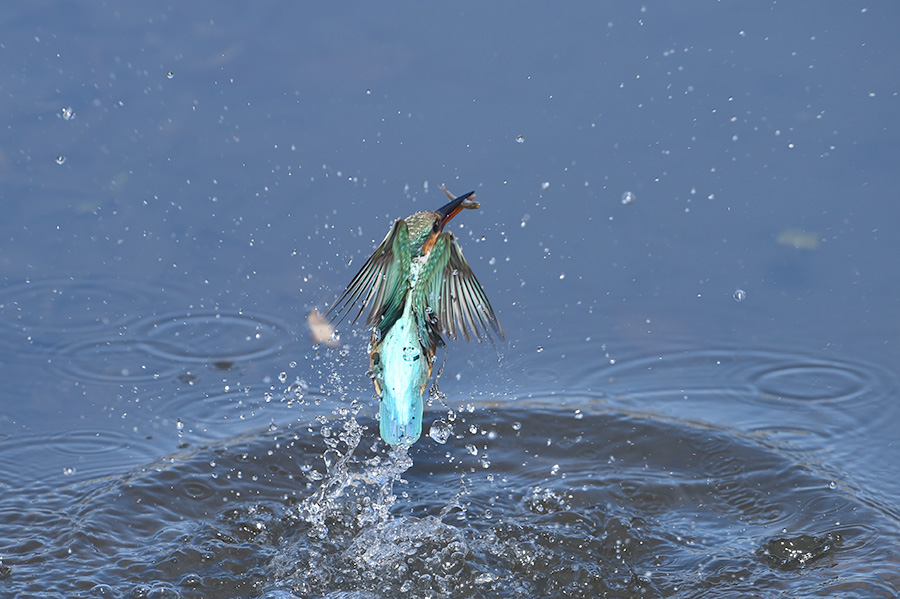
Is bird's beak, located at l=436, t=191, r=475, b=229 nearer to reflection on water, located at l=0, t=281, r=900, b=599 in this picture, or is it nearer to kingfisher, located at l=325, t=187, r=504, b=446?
kingfisher, located at l=325, t=187, r=504, b=446

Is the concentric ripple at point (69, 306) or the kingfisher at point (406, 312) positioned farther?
the concentric ripple at point (69, 306)

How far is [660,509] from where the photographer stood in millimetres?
4434

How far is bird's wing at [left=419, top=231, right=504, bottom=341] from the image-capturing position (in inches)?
148

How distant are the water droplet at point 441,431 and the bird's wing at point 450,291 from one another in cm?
96

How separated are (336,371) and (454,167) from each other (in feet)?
4.46

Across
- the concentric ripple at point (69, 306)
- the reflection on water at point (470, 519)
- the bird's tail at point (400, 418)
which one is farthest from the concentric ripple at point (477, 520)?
the concentric ripple at point (69, 306)

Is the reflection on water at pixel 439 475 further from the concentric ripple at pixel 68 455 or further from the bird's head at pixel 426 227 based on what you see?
the bird's head at pixel 426 227

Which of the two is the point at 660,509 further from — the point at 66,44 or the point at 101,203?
the point at 66,44

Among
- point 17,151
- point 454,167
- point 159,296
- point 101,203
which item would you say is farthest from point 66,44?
point 454,167

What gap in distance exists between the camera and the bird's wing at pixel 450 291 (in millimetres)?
3770

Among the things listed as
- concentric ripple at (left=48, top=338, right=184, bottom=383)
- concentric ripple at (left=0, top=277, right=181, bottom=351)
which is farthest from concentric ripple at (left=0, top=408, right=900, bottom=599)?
concentric ripple at (left=0, top=277, right=181, bottom=351)

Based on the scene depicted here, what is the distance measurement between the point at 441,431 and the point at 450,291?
1182 mm

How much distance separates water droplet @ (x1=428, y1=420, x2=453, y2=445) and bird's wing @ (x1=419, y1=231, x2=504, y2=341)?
964 millimetres

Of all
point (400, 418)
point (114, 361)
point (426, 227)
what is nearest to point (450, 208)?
point (426, 227)
